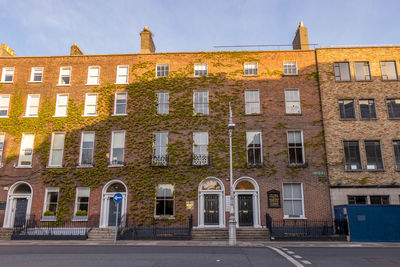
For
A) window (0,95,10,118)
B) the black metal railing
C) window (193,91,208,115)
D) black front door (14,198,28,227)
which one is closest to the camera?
the black metal railing

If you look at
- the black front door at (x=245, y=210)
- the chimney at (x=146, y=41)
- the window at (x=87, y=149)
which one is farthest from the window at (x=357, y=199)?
the chimney at (x=146, y=41)

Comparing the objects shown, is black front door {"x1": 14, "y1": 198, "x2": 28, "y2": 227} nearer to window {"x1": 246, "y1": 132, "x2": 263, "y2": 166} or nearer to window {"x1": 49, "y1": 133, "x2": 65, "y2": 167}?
window {"x1": 49, "y1": 133, "x2": 65, "y2": 167}

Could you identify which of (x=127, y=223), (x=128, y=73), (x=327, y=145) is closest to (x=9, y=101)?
(x=128, y=73)

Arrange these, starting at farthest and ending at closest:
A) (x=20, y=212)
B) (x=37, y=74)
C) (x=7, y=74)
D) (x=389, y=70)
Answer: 1. (x=7, y=74)
2. (x=37, y=74)
3. (x=389, y=70)
4. (x=20, y=212)

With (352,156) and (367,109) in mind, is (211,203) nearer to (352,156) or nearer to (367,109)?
(352,156)

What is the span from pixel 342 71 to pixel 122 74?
18214 mm

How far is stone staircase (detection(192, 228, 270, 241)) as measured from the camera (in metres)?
19.4

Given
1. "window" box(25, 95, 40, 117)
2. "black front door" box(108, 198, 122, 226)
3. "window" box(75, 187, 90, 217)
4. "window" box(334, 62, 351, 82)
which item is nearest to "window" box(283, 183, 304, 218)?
"window" box(334, 62, 351, 82)

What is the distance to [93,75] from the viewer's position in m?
25.1

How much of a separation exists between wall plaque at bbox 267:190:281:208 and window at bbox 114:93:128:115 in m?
13.2

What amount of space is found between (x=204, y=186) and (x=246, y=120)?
6.11m

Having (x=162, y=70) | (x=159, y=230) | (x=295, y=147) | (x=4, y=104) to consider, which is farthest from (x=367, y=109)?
(x=4, y=104)

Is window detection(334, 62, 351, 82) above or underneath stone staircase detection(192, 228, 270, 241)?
above

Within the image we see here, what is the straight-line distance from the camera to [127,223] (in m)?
21.5
